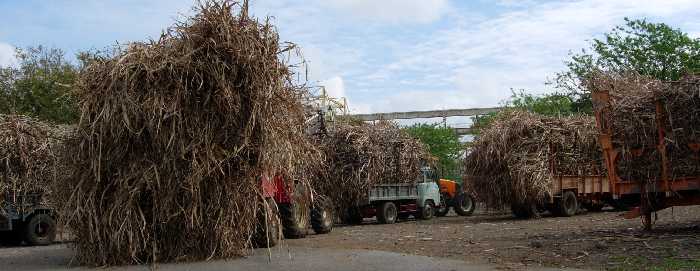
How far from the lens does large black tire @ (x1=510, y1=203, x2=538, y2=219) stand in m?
24.8

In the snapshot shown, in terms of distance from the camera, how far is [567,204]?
25.7 meters

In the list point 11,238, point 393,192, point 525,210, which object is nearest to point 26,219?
point 11,238

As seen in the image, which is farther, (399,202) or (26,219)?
(399,202)

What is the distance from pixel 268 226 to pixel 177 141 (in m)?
2.14

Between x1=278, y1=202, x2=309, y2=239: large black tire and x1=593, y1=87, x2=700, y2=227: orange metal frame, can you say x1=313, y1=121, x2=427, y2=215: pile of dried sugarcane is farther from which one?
x1=593, y1=87, x2=700, y2=227: orange metal frame

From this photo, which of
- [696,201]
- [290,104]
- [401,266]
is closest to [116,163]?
[290,104]

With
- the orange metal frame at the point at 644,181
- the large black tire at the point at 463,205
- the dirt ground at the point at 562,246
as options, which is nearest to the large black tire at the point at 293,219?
the dirt ground at the point at 562,246

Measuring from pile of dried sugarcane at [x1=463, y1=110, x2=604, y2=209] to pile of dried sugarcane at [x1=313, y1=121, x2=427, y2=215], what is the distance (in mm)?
2641

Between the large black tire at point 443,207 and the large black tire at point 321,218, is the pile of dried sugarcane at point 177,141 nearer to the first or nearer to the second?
the large black tire at point 321,218

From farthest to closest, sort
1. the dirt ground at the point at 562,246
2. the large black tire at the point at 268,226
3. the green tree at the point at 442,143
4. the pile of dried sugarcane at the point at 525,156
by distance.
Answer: the green tree at the point at 442,143, the pile of dried sugarcane at the point at 525,156, the large black tire at the point at 268,226, the dirt ground at the point at 562,246

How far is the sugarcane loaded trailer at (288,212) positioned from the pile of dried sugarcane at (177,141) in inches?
20.8

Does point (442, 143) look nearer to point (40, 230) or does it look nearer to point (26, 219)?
point (40, 230)

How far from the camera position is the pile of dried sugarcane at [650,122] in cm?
1373

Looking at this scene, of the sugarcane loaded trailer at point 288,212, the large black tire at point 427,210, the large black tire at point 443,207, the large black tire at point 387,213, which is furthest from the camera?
the large black tire at point 443,207
